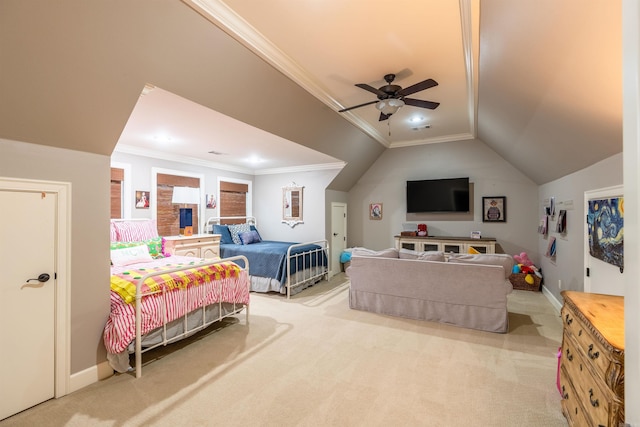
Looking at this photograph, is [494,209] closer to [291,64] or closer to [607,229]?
[607,229]

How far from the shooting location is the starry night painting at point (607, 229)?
2529 millimetres

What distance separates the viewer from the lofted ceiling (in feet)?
6.00

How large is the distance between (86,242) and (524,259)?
6.67 m

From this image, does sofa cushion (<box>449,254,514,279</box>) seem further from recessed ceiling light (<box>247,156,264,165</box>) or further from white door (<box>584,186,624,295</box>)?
recessed ceiling light (<box>247,156,264,165</box>)

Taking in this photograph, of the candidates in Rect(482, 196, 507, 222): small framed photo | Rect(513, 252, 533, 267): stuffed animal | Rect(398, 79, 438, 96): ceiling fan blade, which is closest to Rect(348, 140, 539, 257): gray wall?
Rect(482, 196, 507, 222): small framed photo

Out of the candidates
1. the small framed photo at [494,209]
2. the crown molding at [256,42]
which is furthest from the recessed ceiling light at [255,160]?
the small framed photo at [494,209]

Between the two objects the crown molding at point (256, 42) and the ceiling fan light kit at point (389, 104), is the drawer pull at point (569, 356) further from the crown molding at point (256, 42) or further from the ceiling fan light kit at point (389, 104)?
the crown molding at point (256, 42)

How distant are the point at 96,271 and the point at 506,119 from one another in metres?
4.95

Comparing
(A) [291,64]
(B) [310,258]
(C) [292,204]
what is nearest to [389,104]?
(A) [291,64]

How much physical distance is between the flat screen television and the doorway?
5877 millimetres

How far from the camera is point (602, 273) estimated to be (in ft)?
9.75

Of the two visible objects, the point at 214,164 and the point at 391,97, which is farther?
the point at 214,164

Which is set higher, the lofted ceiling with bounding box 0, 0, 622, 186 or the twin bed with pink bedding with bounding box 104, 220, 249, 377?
the lofted ceiling with bounding box 0, 0, 622, 186

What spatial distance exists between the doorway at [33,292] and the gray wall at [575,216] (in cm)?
476
